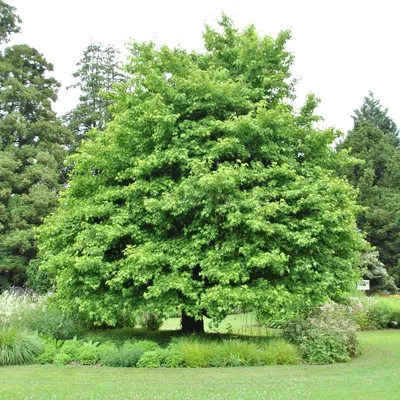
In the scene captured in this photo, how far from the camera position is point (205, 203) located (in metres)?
11.3

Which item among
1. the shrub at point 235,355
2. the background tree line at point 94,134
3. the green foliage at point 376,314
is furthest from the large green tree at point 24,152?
the shrub at point 235,355

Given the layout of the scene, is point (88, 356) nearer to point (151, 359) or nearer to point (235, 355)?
point (151, 359)

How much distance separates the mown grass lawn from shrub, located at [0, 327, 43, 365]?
1.50 ft

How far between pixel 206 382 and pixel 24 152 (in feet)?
85.0

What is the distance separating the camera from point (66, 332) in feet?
43.9

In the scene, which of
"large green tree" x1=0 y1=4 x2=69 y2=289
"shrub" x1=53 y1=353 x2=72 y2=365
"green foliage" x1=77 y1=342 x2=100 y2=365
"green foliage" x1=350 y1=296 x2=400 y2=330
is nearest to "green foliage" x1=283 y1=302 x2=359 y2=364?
"green foliage" x1=77 y1=342 x2=100 y2=365

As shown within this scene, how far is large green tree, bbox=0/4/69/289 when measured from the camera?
28.5 m

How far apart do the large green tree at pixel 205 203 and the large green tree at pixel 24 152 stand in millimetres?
15531

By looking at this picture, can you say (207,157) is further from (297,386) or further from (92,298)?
(297,386)

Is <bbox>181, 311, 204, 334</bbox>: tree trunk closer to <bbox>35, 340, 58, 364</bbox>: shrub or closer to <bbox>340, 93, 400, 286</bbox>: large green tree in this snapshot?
<bbox>35, 340, 58, 364</bbox>: shrub

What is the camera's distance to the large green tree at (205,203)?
11.1 meters

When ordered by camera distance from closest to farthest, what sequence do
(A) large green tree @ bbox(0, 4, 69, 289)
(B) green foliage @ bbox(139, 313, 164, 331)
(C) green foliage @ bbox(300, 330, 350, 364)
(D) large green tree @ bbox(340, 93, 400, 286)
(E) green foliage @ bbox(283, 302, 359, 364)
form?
(C) green foliage @ bbox(300, 330, 350, 364) → (E) green foliage @ bbox(283, 302, 359, 364) → (B) green foliage @ bbox(139, 313, 164, 331) → (A) large green tree @ bbox(0, 4, 69, 289) → (D) large green tree @ bbox(340, 93, 400, 286)

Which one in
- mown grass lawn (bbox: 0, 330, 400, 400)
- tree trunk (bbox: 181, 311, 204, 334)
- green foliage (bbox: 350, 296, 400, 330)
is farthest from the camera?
green foliage (bbox: 350, 296, 400, 330)

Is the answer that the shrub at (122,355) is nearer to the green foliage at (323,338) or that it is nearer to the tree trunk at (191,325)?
the tree trunk at (191,325)
